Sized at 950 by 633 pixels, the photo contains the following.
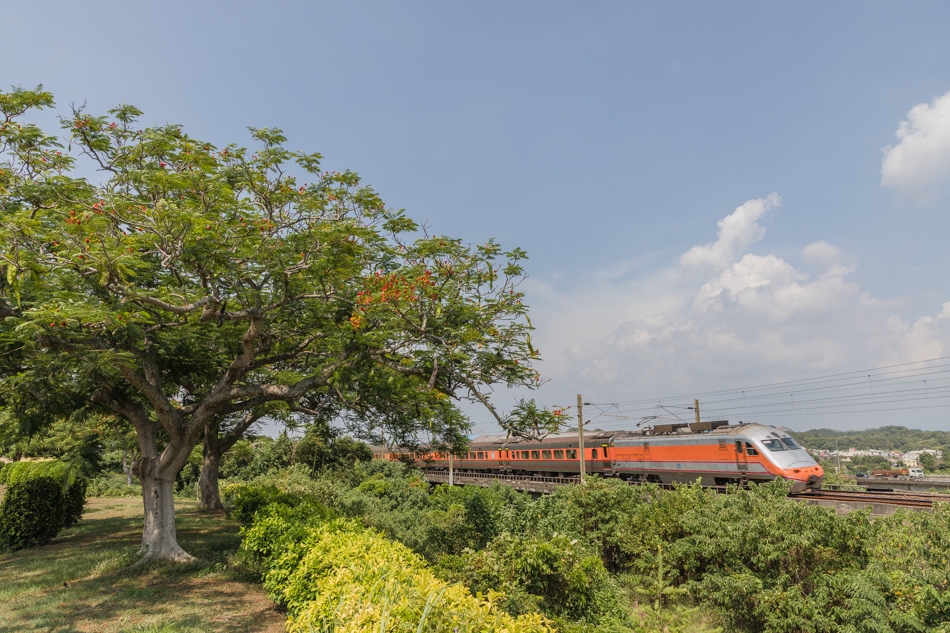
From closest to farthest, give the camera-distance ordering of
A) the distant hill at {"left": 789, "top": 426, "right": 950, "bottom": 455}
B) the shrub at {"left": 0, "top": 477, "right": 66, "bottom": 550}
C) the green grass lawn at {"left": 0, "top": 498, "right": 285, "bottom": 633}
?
1. the green grass lawn at {"left": 0, "top": 498, "right": 285, "bottom": 633}
2. the shrub at {"left": 0, "top": 477, "right": 66, "bottom": 550}
3. the distant hill at {"left": 789, "top": 426, "right": 950, "bottom": 455}

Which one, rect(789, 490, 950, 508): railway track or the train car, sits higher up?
rect(789, 490, 950, 508): railway track

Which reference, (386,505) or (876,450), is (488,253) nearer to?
Answer: (386,505)

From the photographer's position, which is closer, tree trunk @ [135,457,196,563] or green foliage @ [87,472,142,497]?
tree trunk @ [135,457,196,563]

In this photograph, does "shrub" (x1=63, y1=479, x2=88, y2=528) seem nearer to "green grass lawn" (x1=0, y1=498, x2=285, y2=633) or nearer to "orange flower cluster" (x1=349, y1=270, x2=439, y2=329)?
"green grass lawn" (x1=0, y1=498, x2=285, y2=633)

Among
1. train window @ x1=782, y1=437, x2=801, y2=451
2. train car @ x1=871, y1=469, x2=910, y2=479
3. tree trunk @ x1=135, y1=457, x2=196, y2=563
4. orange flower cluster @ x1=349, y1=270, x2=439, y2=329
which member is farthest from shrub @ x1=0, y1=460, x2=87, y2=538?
train car @ x1=871, y1=469, x2=910, y2=479

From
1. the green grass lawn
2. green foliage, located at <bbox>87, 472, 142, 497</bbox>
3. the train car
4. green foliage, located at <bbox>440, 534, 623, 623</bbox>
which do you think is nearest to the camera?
green foliage, located at <bbox>440, 534, 623, 623</bbox>

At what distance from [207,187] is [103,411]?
25.5ft

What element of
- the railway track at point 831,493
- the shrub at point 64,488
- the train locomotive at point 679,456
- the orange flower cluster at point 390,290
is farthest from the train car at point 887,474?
the shrub at point 64,488

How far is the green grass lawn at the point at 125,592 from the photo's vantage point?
6.42 metres

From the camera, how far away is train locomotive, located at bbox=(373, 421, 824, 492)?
1748 centimetres

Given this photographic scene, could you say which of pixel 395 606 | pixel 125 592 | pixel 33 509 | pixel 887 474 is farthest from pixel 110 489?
pixel 887 474

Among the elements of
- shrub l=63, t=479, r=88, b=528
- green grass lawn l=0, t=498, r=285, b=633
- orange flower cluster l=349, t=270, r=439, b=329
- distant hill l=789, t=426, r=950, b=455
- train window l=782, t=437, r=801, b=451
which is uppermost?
orange flower cluster l=349, t=270, r=439, b=329

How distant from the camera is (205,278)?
8.20 m

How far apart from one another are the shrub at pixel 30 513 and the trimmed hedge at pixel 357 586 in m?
7.57
